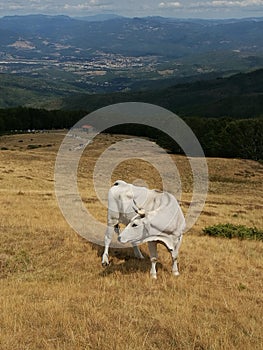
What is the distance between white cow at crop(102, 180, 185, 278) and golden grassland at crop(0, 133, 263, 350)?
1098 mm

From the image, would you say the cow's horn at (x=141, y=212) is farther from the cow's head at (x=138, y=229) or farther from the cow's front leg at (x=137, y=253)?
the cow's front leg at (x=137, y=253)

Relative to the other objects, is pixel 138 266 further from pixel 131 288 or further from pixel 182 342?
pixel 182 342

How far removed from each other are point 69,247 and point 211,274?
579 centimetres

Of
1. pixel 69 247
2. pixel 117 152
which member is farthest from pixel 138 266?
pixel 117 152

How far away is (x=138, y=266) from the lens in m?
14.8

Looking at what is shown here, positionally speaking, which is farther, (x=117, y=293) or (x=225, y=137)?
(x=225, y=137)

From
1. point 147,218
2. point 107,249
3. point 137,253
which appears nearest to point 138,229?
point 147,218

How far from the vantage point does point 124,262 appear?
15297 millimetres

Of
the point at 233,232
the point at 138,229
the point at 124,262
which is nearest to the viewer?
the point at 138,229

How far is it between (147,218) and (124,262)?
9.58 ft

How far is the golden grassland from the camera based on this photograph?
846 cm

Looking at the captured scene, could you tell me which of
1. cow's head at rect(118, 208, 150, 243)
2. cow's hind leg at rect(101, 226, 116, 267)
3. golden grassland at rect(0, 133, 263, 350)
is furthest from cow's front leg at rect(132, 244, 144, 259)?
cow's head at rect(118, 208, 150, 243)

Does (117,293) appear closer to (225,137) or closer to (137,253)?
(137,253)

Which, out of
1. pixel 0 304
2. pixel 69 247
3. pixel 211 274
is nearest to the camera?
pixel 0 304
